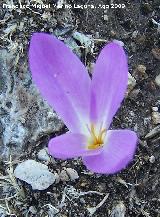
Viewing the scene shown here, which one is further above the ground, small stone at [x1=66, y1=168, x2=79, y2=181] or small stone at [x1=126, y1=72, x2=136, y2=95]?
small stone at [x1=126, y1=72, x2=136, y2=95]

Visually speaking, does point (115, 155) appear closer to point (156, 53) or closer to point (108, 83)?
point (108, 83)

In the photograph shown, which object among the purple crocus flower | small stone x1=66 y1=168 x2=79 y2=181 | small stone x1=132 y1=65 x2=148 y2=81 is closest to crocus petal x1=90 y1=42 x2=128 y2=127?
the purple crocus flower

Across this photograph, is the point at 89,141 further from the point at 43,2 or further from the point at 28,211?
the point at 43,2

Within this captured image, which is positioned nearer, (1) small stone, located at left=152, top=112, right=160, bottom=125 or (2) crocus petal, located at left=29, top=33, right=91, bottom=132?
(2) crocus petal, located at left=29, top=33, right=91, bottom=132

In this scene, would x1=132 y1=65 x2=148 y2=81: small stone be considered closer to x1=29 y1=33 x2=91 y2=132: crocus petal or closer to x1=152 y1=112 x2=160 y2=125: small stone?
x1=152 y1=112 x2=160 y2=125: small stone

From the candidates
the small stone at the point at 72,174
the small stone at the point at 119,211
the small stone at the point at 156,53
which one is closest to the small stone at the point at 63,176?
the small stone at the point at 72,174

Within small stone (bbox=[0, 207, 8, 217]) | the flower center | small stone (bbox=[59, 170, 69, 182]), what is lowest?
small stone (bbox=[0, 207, 8, 217])

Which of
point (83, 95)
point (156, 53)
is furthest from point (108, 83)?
point (156, 53)
